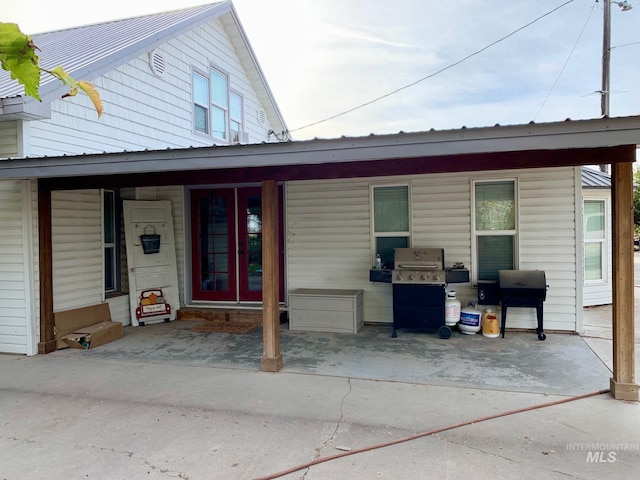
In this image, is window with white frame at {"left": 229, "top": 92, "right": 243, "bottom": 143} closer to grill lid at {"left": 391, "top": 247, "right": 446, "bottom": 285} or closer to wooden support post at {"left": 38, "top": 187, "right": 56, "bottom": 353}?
wooden support post at {"left": 38, "top": 187, "right": 56, "bottom": 353}

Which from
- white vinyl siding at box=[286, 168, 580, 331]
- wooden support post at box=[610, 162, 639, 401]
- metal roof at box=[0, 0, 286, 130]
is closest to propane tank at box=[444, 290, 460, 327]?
white vinyl siding at box=[286, 168, 580, 331]

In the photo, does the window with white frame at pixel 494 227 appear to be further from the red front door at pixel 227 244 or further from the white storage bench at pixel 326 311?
the red front door at pixel 227 244

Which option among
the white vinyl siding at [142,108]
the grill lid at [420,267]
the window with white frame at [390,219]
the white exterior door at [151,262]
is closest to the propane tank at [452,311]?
the grill lid at [420,267]

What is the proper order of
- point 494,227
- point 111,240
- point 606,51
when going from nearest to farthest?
point 494,227
point 111,240
point 606,51

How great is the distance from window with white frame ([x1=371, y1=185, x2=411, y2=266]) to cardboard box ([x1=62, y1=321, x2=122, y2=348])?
381cm

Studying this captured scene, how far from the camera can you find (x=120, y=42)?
22.4 ft

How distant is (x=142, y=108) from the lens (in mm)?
6844

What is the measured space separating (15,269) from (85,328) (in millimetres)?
1106

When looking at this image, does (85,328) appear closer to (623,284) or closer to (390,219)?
(390,219)

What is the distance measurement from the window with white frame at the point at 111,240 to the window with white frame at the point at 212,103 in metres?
2.36

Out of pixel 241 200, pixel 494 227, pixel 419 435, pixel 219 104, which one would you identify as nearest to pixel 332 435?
pixel 419 435

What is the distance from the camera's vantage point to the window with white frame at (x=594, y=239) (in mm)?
7473

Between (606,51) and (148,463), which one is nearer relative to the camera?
(148,463)

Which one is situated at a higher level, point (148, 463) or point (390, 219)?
point (390, 219)
